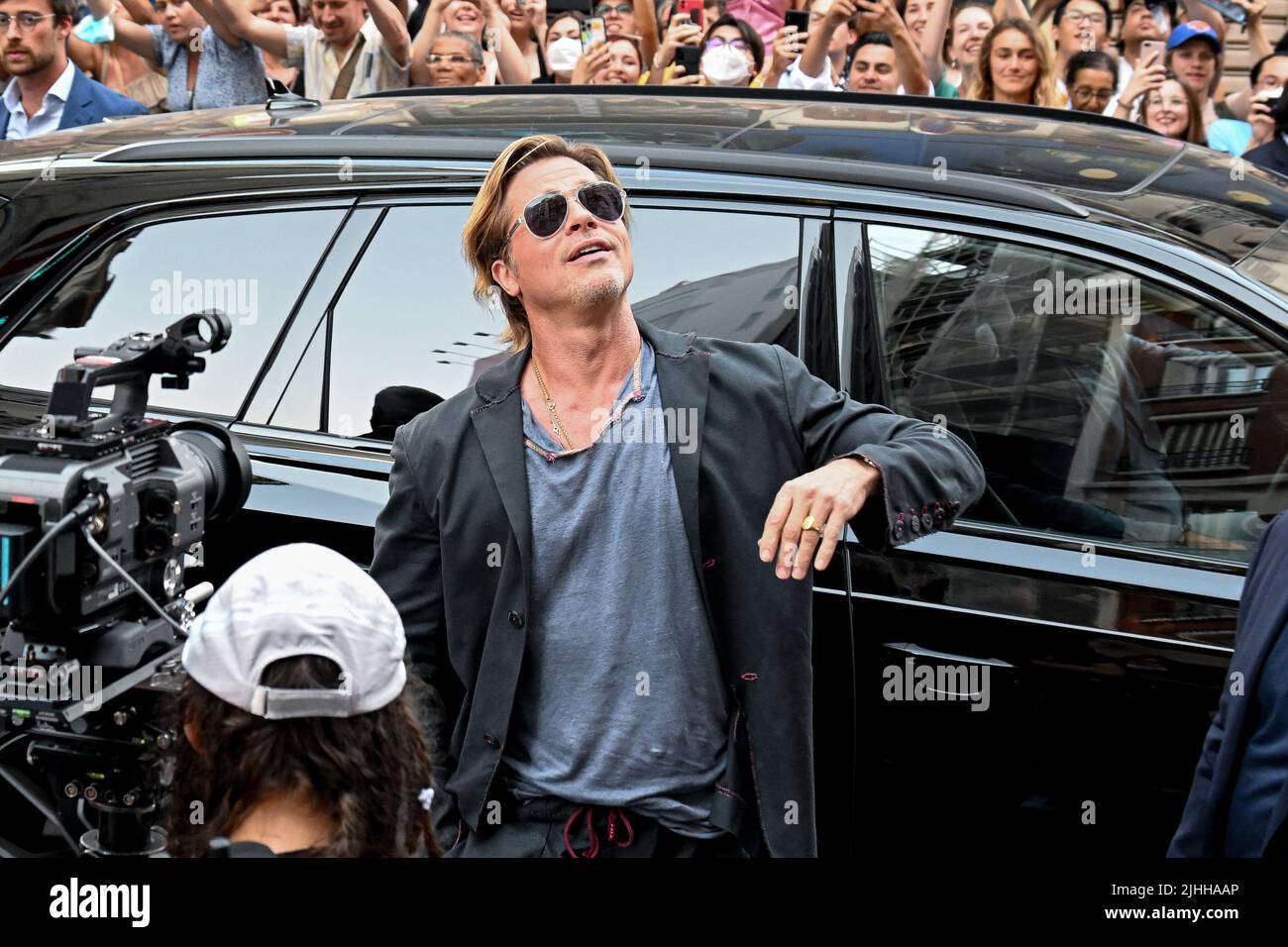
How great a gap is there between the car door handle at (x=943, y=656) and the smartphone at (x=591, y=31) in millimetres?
5059

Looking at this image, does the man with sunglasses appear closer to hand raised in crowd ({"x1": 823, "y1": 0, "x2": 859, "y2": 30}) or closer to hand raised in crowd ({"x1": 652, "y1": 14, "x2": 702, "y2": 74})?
hand raised in crowd ({"x1": 652, "y1": 14, "x2": 702, "y2": 74})

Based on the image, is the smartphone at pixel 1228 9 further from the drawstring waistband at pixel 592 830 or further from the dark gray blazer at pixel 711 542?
the drawstring waistband at pixel 592 830

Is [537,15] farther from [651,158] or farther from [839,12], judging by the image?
[651,158]

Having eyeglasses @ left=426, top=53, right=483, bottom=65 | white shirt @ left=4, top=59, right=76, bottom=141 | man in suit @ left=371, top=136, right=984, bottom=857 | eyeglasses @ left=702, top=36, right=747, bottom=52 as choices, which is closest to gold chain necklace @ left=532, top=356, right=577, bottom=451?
man in suit @ left=371, top=136, right=984, bottom=857

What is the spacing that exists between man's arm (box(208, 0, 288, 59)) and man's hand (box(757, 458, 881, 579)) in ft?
Result: 17.2

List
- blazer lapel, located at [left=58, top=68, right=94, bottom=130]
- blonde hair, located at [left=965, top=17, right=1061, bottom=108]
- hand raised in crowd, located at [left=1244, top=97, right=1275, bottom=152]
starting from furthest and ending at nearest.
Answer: hand raised in crowd, located at [left=1244, top=97, right=1275, bottom=152] → blazer lapel, located at [left=58, top=68, right=94, bottom=130] → blonde hair, located at [left=965, top=17, right=1061, bottom=108]

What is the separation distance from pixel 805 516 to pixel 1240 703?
2.16ft

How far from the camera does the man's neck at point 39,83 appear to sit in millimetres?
6215

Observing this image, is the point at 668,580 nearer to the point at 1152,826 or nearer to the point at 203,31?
the point at 1152,826

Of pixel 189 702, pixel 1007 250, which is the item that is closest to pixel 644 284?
pixel 1007 250

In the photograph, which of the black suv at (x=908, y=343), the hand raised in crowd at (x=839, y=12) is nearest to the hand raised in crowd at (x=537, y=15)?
the hand raised in crowd at (x=839, y=12)

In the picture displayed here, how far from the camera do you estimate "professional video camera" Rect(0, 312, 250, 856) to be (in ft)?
6.22

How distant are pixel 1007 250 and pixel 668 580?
1.13 m
